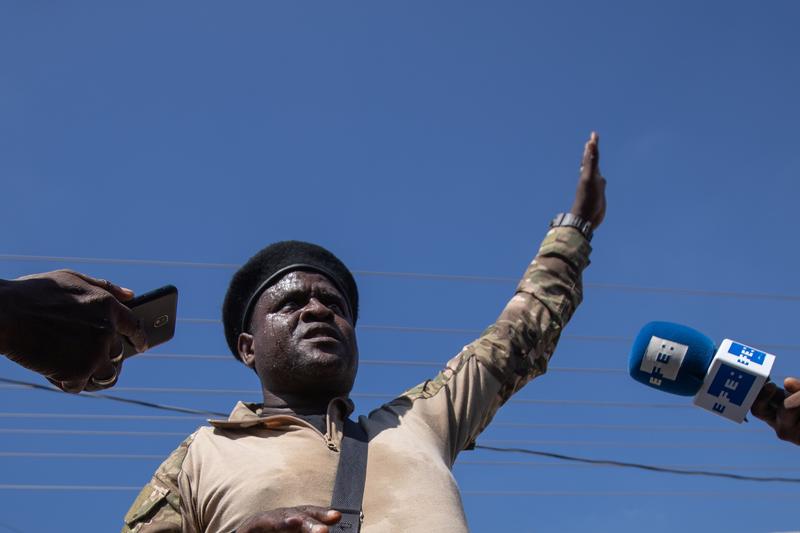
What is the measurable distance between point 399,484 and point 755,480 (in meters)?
6.88

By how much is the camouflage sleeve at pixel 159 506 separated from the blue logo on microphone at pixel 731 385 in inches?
87.8

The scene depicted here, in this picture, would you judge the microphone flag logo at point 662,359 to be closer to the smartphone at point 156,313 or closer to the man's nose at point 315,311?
the man's nose at point 315,311

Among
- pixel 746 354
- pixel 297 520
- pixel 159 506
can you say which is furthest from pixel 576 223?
pixel 297 520

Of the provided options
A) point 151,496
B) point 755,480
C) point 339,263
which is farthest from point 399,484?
point 755,480

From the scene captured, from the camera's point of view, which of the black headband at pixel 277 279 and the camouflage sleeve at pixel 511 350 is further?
the black headband at pixel 277 279

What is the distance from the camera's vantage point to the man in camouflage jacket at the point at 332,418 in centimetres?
380

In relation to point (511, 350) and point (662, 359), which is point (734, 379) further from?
point (511, 350)

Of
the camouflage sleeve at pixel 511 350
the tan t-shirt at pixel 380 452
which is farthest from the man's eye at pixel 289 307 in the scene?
the camouflage sleeve at pixel 511 350

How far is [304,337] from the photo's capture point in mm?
4699

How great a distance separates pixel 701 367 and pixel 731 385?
0.14 m

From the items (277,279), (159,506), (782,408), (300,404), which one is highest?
(782,408)

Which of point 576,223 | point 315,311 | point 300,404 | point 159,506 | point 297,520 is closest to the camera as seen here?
point 297,520

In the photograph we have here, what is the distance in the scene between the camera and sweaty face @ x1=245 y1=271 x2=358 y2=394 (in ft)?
15.1

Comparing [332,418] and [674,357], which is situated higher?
[674,357]
